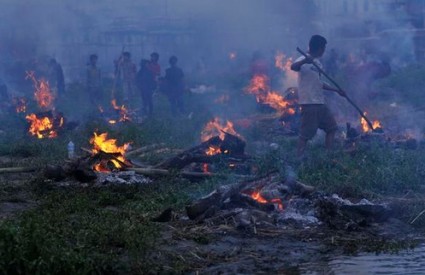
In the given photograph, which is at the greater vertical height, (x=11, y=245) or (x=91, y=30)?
(x=91, y=30)

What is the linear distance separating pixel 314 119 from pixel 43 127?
7346 millimetres

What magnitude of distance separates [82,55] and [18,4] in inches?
129

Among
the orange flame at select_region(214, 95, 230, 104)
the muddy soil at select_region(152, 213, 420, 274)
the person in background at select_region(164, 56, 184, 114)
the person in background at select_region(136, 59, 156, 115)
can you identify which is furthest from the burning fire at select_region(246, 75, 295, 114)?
the muddy soil at select_region(152, 213, 420, 274)

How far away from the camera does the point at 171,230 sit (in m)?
7.00

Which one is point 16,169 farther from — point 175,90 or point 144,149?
point 175,90

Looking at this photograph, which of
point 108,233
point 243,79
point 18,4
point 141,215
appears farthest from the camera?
point 18,4

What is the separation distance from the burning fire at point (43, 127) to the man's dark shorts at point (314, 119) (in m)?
6.85

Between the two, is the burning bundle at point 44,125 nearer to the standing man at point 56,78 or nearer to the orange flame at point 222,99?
the orange flame at point 222,99

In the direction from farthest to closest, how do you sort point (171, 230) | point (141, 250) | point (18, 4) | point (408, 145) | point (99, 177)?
1. point (18, 4)
2. point (408, 145)
3. point (99, 177)
4. point (171, 230)
5. point (141, 250)

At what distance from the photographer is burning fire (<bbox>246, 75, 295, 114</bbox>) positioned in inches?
612

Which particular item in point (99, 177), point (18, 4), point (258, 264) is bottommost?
point (258, 264)

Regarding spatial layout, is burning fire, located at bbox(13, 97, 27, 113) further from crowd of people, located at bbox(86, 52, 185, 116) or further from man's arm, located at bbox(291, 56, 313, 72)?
man's arm, located at bbox(291, 56, 313, 72)

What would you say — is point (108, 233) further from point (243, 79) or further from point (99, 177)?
point (243, 79)

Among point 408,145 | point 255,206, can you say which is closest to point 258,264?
point 255,206
